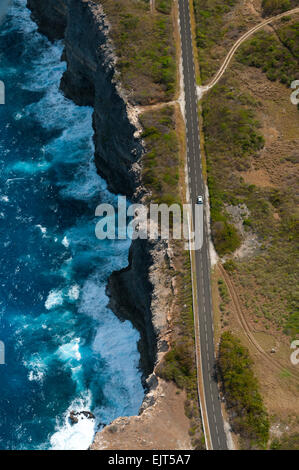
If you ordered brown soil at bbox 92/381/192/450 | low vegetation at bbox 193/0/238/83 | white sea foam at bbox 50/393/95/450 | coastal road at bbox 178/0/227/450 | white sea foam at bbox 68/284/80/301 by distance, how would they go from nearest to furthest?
brown soil at bbox 92/381/192/450
coastal road at bbox 178/0/227/450
white sea foam at bbox 50/393/95/450
white sea foam at bbox 68/284/80/301
low vegetation at bbox 193/0/238/83

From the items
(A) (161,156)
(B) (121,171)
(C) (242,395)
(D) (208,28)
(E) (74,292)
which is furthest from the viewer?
(D) (208,28)

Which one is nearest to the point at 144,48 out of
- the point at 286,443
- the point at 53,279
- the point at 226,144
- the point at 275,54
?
the point at 275,54

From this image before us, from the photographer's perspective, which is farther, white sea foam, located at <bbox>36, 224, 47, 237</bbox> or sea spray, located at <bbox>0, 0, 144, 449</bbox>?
white sea foam, located at <bbox>36, 224, 47, 237</bbox>

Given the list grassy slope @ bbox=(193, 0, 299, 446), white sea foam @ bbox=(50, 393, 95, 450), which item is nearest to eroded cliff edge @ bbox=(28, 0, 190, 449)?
grassy slope @ bbox=(193, 0, 299, 446)

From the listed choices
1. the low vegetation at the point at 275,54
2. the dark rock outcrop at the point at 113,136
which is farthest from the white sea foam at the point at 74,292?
the low vegetation at the point at 275,54

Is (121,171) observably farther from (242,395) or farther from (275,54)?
(242,395)

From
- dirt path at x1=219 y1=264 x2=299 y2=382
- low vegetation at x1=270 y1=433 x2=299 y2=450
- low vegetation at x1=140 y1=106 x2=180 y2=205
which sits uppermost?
low vegetation at x1=140 y1=106 x2=180 y2=205

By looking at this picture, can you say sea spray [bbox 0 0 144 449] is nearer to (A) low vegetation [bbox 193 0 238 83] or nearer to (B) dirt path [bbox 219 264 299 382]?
(B) dirt path [bbox 219 264 299 382]

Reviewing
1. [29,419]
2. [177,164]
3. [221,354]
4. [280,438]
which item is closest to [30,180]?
[177,164]
